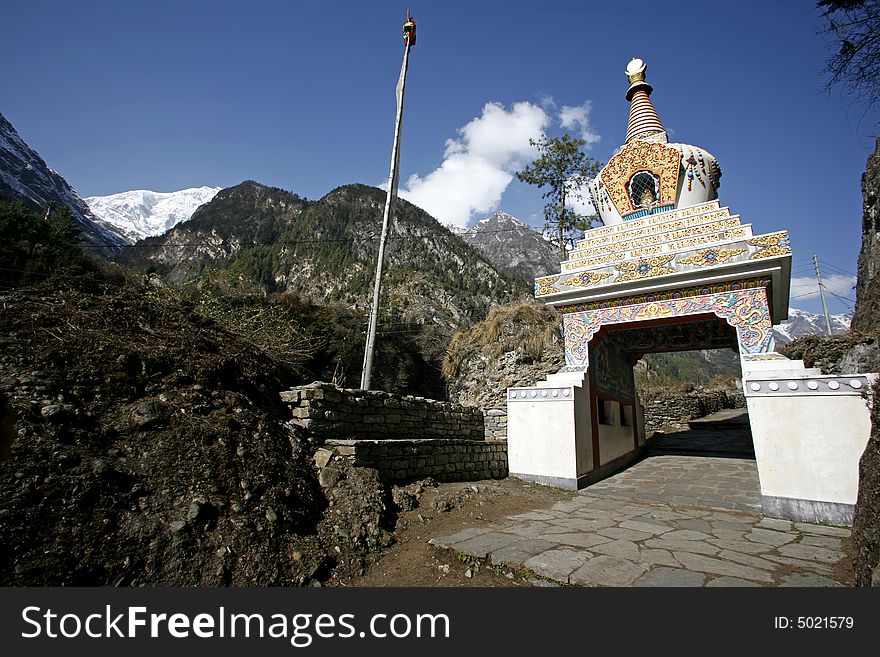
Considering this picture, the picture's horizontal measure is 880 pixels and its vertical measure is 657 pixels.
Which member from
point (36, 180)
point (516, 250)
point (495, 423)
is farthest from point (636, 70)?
point (516, 250)

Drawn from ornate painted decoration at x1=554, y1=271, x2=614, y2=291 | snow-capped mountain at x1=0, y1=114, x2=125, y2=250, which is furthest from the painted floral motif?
snow-capped mountain at x1=0, y1=114, x2=125, y2=250

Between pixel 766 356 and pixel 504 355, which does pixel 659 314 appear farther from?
pixel 504 355

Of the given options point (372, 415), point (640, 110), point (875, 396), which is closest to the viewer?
point (875, 396)

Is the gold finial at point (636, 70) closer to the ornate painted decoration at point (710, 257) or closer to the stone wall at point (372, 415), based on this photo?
the ornate painted decoration at point (710, 257)

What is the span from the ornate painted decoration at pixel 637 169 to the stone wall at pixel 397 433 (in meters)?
5.96

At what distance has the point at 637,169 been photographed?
9.55m

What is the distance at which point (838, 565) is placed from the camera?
3791 mm

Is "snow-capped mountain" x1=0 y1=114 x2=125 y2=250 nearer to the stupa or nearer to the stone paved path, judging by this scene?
the stupa

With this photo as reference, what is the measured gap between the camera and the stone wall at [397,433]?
553 centimetres

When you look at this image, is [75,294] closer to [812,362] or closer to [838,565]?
[838,565]

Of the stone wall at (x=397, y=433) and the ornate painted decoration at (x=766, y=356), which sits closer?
the stone wall at (x=397, y=433)

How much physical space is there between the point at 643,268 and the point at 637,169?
3.13 m

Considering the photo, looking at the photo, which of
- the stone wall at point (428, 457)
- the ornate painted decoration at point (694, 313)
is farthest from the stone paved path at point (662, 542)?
the ornate painted decoration at point (694, 313)

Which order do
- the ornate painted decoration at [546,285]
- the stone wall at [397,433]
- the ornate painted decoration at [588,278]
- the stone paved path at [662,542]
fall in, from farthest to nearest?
the ornate painted decoration at [546,285] → the ornate painted decoration at [588,278] → the stone wall at [397,433] → the stone paved path at [662,542]
